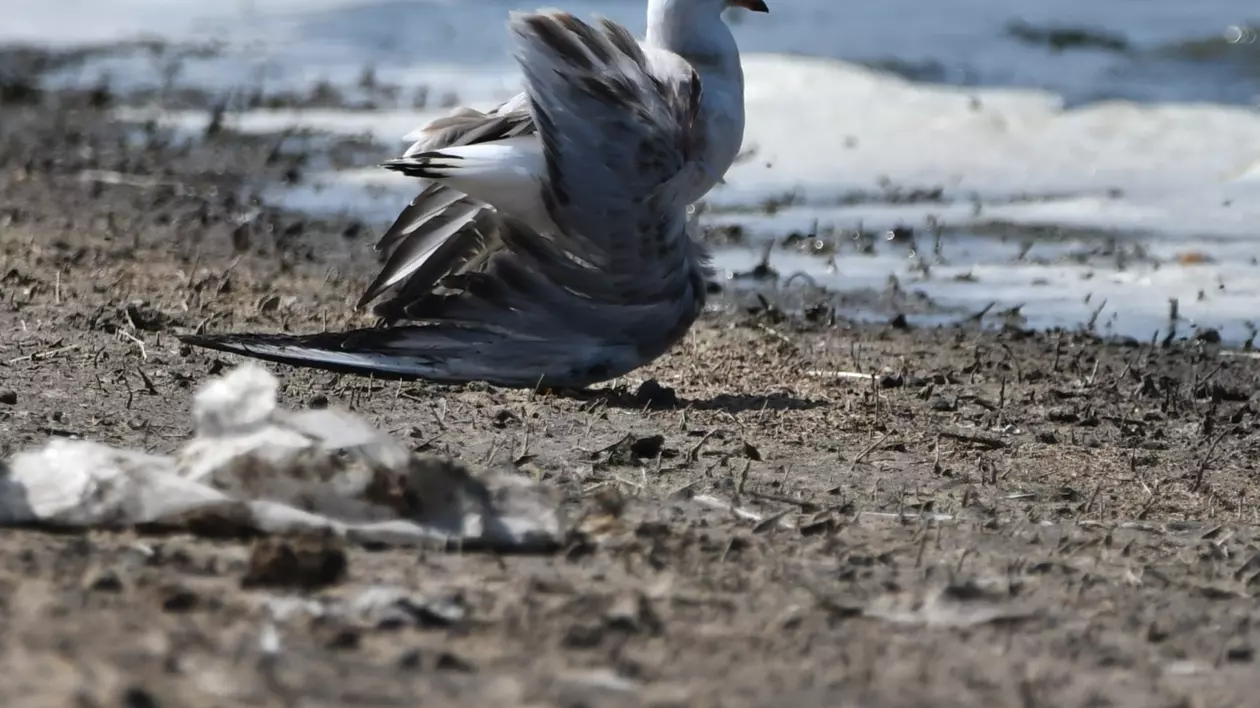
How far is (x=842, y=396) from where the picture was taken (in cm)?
549

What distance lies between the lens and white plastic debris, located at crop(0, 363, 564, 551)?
11.1 ft

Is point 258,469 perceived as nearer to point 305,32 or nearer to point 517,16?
point 517,16

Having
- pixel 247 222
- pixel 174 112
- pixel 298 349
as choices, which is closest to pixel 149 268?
pixel 247 222

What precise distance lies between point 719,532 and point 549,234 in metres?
1.77

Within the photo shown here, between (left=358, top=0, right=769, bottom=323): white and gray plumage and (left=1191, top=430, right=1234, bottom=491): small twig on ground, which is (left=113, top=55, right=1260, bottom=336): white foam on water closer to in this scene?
(left=1191, top=430, right=1234, bottom=491): small twig on ground

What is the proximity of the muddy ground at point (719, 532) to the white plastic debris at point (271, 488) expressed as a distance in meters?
0.08

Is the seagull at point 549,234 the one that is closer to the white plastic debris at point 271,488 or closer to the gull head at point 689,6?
the gull head at point 689,6

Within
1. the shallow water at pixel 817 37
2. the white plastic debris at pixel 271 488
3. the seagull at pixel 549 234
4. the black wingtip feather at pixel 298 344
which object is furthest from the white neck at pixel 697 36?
the shallow water at pixel 817 37

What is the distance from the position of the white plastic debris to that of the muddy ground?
8 cm

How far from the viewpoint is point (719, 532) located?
375cm

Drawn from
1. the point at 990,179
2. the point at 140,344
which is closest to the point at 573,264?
the point at 140,344

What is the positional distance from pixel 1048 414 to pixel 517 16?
1.76m

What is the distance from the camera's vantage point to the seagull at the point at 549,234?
17.0 ft

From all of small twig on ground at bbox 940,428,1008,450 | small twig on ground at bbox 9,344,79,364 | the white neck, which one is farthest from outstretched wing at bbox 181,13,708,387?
small twig on ground at bbox 940,428,1008,450
